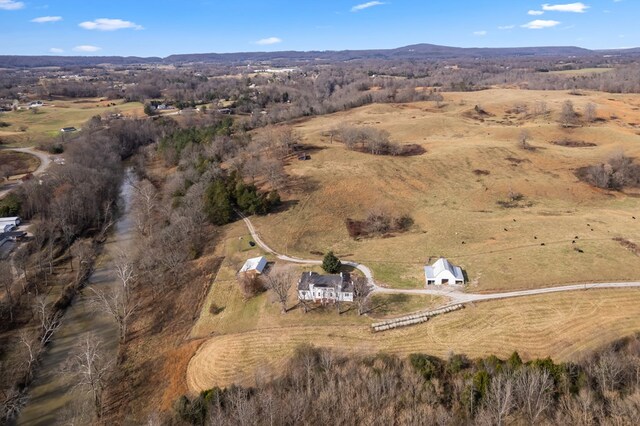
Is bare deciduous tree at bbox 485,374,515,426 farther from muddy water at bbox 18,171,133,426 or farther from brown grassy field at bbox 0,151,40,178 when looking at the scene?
brown grassy field at bbox 0,151,40,178

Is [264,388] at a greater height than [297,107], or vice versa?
[297,107]

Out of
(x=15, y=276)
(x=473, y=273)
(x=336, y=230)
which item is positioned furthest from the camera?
(x=336, y=230)

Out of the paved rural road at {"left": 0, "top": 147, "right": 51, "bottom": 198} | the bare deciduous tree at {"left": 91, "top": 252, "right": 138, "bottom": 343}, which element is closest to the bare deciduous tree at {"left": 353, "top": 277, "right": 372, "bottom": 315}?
the bare deciduous tree at {"left": 91, "top": 252, "right": 138, "bottom": 343}

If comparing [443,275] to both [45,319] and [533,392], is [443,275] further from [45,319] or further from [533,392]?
[45,319]

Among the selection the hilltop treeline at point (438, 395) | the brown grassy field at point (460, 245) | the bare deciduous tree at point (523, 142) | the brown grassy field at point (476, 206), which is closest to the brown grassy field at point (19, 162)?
the brown grassy field at point (460, 245)

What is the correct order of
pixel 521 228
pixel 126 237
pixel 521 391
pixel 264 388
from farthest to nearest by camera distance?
pixel 126 237 < pixel 521 228 < pixel 264 388 < pixel 521 391

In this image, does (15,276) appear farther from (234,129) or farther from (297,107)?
(297,107)

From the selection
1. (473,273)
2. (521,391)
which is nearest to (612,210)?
(473,273)
